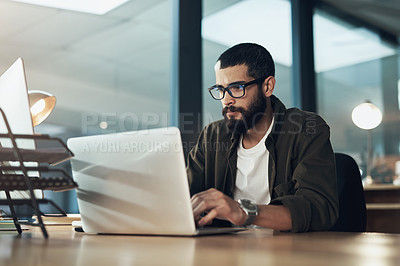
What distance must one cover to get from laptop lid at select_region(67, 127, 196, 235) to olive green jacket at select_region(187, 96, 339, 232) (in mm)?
435

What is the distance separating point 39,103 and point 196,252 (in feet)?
3.18

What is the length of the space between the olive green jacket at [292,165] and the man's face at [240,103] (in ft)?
0.21

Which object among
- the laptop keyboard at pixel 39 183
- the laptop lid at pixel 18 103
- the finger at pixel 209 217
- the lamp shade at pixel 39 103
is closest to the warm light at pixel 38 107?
the lamp shade at pixel 39 103

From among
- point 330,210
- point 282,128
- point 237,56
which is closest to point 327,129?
point 282,128

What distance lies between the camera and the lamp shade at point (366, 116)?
4207mm

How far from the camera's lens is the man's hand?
1.03 m

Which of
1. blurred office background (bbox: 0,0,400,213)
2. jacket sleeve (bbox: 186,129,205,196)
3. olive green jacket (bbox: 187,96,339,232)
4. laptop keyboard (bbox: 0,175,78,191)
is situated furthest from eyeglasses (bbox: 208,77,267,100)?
laptop keyboard (bbox: 0,175,78,191)

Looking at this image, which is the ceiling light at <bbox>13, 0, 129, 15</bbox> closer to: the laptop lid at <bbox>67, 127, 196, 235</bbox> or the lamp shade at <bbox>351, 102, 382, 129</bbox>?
the laptop lid at <bbox>67, 127, 196, 235</bbox>

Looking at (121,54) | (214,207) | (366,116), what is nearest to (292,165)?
(214,207)

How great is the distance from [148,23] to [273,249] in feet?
7.22

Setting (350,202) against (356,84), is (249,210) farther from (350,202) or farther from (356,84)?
(356,84)

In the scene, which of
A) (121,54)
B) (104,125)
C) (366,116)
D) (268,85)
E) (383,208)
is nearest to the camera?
(268,85)

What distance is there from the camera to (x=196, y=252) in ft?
2.22

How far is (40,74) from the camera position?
224 centimetres
